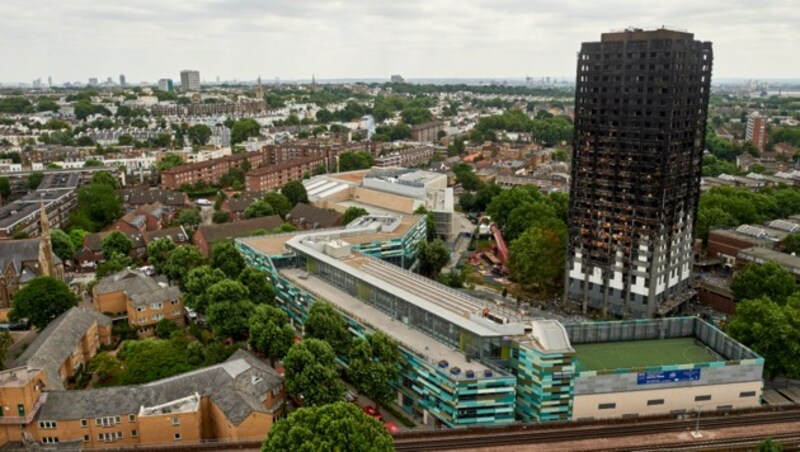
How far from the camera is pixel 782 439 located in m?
45.7

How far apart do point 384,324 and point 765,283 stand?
42.5m

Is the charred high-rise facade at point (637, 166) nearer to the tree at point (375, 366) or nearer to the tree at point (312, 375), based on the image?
the tree at point (375, 366)

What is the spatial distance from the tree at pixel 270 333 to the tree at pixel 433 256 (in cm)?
3204

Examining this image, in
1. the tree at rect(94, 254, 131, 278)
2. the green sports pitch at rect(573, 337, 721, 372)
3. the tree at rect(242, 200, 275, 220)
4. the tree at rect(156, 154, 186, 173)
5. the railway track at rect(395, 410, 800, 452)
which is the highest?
the tree at rect(156, 154, 186, 173)

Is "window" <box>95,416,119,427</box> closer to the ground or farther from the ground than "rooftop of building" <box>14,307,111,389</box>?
closer to the ground

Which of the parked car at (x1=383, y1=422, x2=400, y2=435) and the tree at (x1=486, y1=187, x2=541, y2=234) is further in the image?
the tree at (x1=486, y1=187, x2=541, y2=234)

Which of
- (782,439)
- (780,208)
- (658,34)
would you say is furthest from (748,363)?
(780,208)

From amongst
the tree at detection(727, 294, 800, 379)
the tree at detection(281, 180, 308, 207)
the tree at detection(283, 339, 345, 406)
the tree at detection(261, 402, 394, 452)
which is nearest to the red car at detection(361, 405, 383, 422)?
the tree at detection(283, 339, 345, 406)

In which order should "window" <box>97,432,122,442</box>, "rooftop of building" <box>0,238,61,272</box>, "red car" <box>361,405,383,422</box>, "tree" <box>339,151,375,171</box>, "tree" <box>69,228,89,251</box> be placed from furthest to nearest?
"tree" <box>339,151,375,171</box> → "tree" <box>69,228,89,251</box> → "rooftop of building" <box>0,238,61,272</box> → "red car" <box>361,405,383,422</box> → "window" <box>97,432,122,442</box>

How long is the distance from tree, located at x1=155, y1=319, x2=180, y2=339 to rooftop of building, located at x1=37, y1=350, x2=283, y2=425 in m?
18.0

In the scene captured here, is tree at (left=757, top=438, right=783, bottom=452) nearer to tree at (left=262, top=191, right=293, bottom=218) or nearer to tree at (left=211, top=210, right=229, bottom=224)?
tree at (left=262, top=191, right=293, bottom=218)

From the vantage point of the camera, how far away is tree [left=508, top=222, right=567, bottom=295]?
7756 cm

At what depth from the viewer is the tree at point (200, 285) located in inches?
2552

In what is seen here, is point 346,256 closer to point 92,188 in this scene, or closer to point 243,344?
point 243,344
